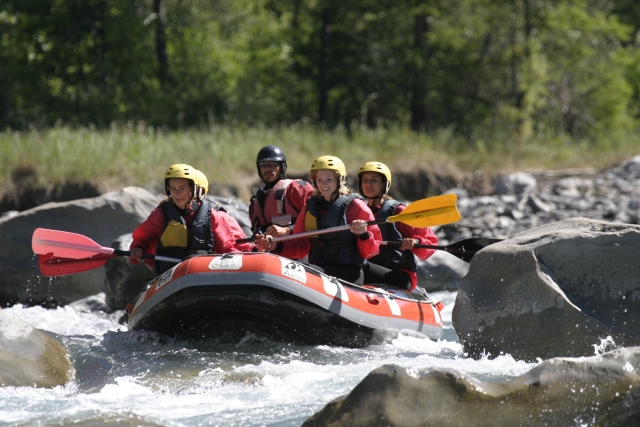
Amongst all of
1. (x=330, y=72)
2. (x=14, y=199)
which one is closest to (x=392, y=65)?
(x=330, y=72)

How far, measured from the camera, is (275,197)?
7.07 m

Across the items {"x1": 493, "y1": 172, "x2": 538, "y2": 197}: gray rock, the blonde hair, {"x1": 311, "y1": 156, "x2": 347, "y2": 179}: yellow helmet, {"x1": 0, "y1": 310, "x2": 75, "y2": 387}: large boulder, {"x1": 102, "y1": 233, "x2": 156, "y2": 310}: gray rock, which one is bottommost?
{"x1": 493, "y1": 172, "x2": 538, "y2": 197}: gray rock

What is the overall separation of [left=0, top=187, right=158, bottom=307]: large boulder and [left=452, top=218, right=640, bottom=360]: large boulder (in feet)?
13.5

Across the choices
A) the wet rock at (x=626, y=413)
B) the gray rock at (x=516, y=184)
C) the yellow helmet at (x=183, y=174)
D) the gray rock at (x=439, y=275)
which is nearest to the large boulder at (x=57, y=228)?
the yellow helmet at (x=183, y=174)

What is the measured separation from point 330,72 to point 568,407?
1725 centimetres

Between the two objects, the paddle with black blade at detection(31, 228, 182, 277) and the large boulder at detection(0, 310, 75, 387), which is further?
the paddle with black blade at detection(31, 228, 182, 277)

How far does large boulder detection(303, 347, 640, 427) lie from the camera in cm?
359

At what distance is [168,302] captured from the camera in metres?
5.55

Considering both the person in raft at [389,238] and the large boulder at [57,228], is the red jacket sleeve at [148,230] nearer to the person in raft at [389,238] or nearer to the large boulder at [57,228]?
the person in raft at [389,238]

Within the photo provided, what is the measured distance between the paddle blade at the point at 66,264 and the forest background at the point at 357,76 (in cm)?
893

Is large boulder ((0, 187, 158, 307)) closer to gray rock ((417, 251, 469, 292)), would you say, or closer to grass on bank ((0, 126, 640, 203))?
gray rock ((417, 251, 469, 292))

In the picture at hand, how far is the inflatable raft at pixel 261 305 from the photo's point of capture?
541 cm

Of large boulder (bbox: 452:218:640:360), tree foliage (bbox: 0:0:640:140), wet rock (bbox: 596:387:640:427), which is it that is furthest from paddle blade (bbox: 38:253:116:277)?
tree foliage (bbox: 0:0:640:140)

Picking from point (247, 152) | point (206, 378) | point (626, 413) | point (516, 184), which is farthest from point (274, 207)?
point (516, 184)
